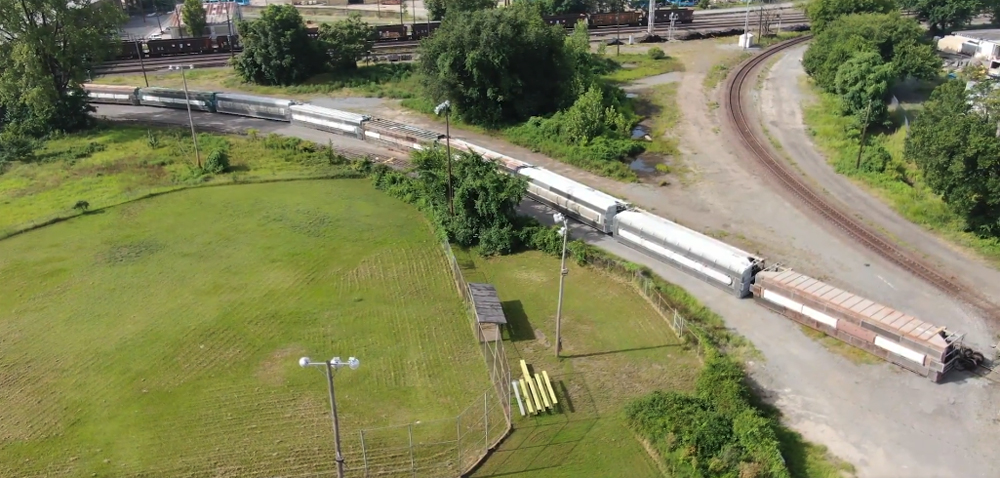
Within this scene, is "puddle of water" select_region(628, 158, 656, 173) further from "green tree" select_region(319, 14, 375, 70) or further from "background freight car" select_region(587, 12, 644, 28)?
"background freight car" select_region(587, 12, 644, 28)

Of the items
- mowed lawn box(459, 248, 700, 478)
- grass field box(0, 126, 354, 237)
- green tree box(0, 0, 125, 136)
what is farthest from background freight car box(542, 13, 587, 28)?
mowed lawn box(459, 248, 700, 478)

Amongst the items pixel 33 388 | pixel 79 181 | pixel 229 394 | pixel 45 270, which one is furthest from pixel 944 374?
pixel 79 181

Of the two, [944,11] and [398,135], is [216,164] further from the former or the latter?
[944,11]

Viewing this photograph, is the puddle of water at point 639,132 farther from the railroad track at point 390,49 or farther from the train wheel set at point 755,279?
the railroad track at point 390,49

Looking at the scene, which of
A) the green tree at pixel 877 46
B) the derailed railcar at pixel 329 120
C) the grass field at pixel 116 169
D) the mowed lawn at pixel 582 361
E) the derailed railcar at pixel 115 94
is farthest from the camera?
the derailed railcar at pixel 115 94

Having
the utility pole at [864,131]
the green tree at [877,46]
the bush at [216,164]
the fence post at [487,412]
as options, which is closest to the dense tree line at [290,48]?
the bush at [216,164]
